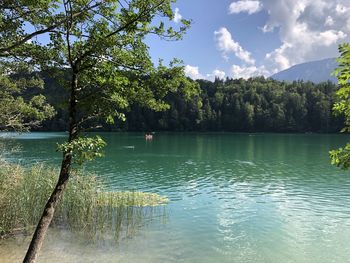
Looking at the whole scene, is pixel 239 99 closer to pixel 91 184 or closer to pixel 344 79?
pixel 91 184

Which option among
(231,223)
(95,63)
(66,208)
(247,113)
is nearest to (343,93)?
(95,63)

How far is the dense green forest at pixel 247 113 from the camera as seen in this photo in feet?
552

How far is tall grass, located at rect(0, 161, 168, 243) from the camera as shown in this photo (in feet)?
55.4

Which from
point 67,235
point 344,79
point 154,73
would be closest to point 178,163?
point 67,235

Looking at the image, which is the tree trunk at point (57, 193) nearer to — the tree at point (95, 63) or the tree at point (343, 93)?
the tree at point (95, 63)

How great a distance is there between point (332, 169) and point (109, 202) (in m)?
34.0

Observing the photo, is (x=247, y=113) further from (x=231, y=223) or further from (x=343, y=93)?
(x=343, y=93)

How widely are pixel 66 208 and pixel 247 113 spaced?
158m

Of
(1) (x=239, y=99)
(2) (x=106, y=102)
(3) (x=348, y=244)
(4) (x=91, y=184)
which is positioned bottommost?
(3) (x=348, y=244)

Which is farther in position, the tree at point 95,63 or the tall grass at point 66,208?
the tall grass at point 66,208

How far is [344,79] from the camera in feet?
18.4

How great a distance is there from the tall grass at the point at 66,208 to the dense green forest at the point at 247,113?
474 feet

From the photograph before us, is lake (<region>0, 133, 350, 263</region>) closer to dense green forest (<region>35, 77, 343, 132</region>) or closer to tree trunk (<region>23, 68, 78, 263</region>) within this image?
tree trunk (<region>23, 68, 78, 263</region>)

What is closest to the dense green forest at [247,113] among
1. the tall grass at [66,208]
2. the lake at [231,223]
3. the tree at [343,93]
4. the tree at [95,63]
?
the lake at [231,223]
